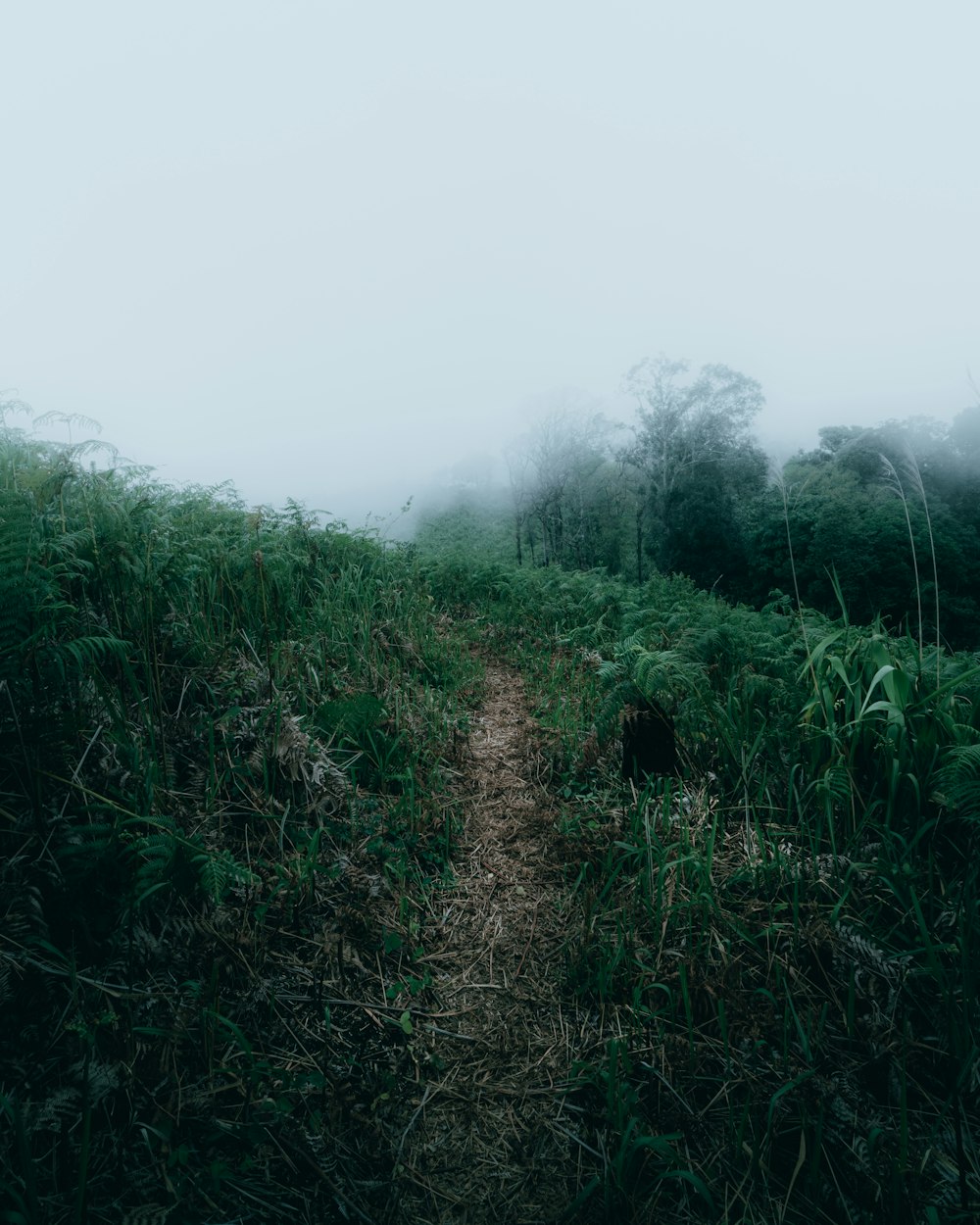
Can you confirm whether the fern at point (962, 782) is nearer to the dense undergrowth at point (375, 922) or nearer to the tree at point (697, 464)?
the dense undergrowth at point (375, 922)

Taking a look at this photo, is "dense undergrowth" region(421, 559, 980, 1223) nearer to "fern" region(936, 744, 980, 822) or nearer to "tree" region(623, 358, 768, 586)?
"fern" region(936, 744, 980, 822)

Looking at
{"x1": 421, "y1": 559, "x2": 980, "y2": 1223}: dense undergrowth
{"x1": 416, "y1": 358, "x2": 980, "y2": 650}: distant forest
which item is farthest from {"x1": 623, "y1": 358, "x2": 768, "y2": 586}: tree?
{"x1": 421, "y1": 559, "x2": 980, "y2": 1223}: dense undergrowth

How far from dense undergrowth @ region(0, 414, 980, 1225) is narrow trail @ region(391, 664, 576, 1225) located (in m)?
0.07

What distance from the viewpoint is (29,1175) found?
0.97 meters

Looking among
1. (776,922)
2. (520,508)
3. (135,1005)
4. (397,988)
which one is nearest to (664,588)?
(776,922)

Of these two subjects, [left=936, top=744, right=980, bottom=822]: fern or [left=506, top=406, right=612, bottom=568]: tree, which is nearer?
[left=936, top=744, right=980, bottom=822]: fern

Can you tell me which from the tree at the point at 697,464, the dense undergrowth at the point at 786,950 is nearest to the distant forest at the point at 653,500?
the tree at the point at 697,464

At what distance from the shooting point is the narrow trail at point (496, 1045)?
4.25 ft

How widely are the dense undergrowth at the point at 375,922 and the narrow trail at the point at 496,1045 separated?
2.9 inches

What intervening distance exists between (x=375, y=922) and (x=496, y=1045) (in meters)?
0.61

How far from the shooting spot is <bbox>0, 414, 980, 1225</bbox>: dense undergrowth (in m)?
1.22

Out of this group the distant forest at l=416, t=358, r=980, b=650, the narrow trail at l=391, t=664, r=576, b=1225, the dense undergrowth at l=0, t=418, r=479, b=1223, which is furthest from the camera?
the distant forest at l=416, t=358, r=980, b=650

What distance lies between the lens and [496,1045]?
5.48ft

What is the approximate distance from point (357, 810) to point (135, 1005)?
1.11 m
